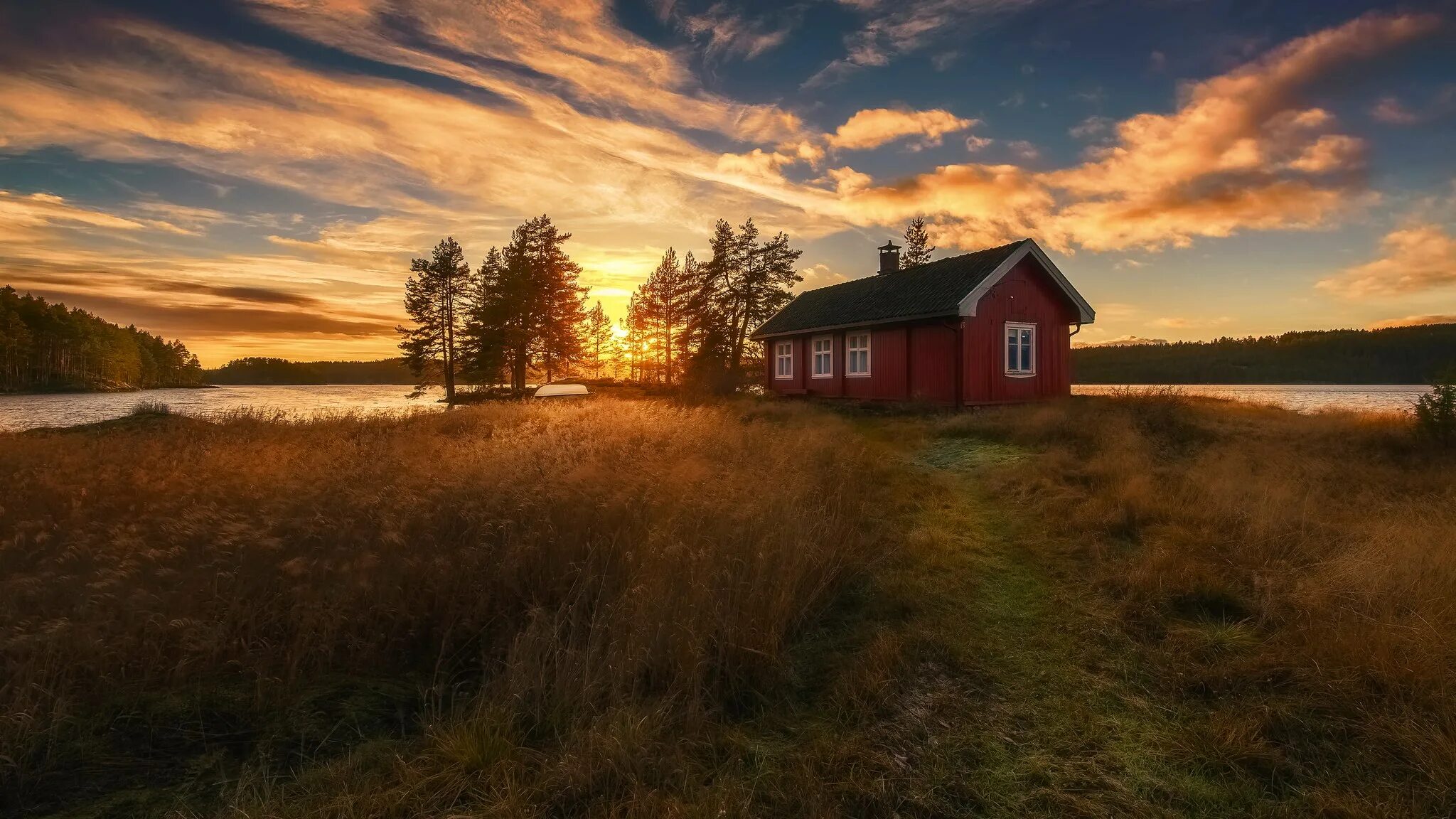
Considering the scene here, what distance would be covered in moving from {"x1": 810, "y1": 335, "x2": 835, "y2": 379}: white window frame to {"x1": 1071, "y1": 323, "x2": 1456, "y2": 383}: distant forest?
6375 cm

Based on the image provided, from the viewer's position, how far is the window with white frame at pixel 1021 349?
19.8 meters

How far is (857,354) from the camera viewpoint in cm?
2305

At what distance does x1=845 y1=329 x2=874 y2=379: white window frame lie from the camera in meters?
22.4

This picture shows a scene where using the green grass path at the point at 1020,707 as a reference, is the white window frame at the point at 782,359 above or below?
above

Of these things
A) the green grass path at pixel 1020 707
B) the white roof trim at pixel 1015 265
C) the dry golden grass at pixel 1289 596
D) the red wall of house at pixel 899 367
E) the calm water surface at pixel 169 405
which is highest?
the white roof trim at pixel 1015 265

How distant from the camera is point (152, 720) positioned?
356cm

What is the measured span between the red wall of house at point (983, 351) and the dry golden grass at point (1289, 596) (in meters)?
8.28

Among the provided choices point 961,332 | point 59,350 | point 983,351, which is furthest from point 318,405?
point 59,350

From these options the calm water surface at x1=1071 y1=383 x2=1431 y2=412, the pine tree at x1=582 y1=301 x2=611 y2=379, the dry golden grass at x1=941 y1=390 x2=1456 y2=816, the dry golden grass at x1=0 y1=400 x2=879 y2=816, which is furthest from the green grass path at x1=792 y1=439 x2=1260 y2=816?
the pine tree at x1=582 y1=301 x2=611 y2=379

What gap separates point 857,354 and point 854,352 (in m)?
0.20

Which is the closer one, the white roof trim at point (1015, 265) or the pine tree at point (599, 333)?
the white roof trim at point (1015, 265)

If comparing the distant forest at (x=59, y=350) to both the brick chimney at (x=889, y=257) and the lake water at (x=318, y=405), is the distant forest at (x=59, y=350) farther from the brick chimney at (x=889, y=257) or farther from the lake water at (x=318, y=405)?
the brick chimney at (x=889, y=257)

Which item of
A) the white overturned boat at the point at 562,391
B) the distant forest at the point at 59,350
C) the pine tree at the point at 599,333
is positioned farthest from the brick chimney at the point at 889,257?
the distant forest at the point at 59,350

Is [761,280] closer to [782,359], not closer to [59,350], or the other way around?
[782,359]
